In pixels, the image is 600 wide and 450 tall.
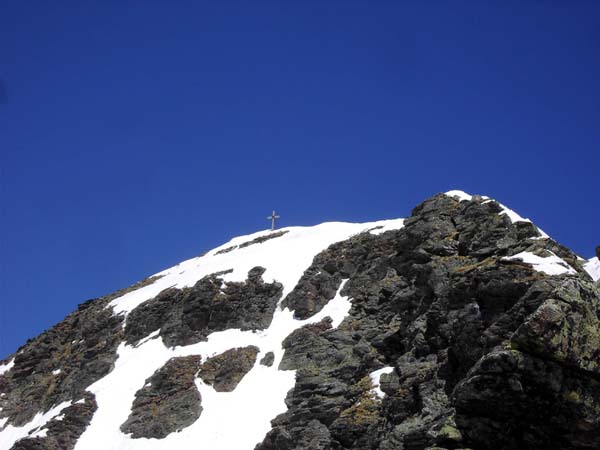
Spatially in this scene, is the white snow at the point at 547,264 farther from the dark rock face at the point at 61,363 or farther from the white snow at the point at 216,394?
the dark rock face at the point at 61,363

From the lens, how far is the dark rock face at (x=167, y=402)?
151 feet

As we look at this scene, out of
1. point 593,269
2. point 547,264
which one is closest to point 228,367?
point 593,269

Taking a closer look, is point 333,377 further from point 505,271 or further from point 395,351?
point 505,271

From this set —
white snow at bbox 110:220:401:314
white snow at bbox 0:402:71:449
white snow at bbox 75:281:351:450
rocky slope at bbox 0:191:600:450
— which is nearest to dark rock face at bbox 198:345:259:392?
rocky slope at bbox 0:191:600:450

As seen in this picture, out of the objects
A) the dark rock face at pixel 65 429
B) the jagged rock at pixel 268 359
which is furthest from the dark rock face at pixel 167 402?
the jagged rock at pixel 268 359

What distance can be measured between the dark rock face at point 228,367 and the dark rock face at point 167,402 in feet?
3.52

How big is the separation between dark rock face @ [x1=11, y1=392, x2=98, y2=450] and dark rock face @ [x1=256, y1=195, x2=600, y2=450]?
1532cm

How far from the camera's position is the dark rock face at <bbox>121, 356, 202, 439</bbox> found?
45875mm

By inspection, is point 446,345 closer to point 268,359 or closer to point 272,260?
point 268,359

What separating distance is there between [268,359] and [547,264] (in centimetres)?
2349

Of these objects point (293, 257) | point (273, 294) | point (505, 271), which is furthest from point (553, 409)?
point (293, 257)

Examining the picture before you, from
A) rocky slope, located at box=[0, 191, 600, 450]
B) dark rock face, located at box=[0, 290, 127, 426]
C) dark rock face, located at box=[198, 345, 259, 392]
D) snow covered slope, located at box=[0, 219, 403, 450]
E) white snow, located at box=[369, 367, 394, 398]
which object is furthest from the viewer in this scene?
dark rock face, located at box=[0, 290, 127, 426]

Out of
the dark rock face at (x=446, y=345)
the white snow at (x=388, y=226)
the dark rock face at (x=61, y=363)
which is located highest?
the white snow at (x=388, y=226)

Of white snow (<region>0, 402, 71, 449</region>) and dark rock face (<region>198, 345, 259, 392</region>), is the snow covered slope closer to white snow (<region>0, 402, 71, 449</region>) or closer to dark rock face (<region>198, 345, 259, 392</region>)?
white snow (<region>0, 402, 71, 449</region>)
